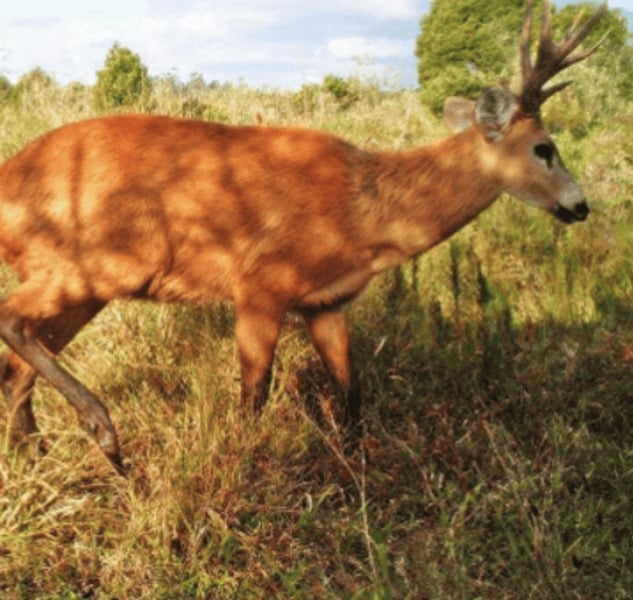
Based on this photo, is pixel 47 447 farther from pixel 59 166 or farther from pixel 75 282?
pixel 59 166

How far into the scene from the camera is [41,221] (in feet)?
14.0

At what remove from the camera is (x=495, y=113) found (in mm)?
4855

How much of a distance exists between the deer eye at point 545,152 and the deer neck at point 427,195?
0.85 feet

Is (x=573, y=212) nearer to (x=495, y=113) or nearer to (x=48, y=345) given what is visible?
(x=495, y=113)

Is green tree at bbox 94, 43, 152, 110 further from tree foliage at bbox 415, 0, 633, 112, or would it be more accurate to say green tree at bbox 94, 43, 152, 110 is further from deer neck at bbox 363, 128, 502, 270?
deer neck at bbox 363, 128, 502, 270

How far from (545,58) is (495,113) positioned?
38 centimetres

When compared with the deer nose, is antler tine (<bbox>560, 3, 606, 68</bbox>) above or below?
above

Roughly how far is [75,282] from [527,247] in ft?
11.8

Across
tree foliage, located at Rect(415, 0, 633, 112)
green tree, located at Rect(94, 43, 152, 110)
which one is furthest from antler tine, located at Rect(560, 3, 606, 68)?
tree foliage, located at Rect(415, 0, 633, 112)

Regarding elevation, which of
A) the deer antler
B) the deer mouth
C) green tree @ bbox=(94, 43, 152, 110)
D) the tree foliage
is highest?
the tree foliage

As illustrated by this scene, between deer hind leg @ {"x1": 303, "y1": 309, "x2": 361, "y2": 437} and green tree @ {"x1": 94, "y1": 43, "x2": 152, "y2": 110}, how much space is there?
26.4 ft

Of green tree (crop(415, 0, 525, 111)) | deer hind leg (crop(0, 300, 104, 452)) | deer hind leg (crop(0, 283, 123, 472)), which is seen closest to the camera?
deer hind leg (crop(0, 283, 123, 472))

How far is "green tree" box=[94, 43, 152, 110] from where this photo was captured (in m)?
12.6

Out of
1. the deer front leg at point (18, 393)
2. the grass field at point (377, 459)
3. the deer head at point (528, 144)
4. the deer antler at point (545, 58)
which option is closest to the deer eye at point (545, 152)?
the deer head at point (528, 144)
